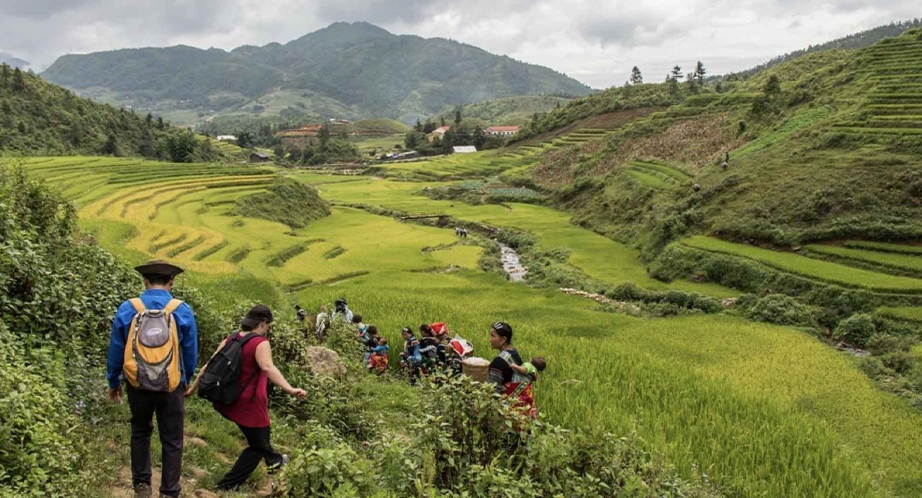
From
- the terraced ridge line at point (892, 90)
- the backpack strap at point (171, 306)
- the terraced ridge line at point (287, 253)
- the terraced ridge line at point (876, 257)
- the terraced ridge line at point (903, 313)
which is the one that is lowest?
the terraced ridge line at point (903, 313)

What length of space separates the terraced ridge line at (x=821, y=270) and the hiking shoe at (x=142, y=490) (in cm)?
2055

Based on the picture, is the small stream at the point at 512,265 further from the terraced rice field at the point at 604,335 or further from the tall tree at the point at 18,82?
the tall tree at the point at 18,82

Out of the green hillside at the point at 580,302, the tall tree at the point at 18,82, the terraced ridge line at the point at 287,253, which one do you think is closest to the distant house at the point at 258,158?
the tall tree at the point at 18,82

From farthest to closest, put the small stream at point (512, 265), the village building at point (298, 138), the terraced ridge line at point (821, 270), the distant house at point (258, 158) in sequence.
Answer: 1. the village building at point (298, 138)
2. the distant house at point (258, 158)
3. the small stream at point (512, 265)
4. the terraced ridge line at point (821, 270)

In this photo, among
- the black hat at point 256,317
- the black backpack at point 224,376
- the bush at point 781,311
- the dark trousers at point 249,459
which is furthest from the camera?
the bush at point 781,311

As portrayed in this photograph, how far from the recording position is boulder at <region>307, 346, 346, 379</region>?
28.0 feet

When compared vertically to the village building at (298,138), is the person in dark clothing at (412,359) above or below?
below

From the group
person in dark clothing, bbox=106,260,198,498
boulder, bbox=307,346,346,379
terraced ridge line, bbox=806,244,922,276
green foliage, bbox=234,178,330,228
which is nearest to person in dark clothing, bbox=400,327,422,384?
boulder, bbox=307,346,346,379

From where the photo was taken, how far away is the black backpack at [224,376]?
5.09 metres

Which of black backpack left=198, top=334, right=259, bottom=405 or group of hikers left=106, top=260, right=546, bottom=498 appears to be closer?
group of hikers left=106, top=260, right=546, bottom=498

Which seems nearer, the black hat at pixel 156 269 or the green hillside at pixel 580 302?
the black hat at pixel 156 269

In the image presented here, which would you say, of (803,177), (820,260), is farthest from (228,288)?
(803,177)

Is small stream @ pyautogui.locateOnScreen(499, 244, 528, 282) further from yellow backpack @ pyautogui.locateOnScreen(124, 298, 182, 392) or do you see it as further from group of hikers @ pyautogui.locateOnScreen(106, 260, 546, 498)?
yellow backpack @ pyautogui.locateOnScreen(124, 298, 182, 392)

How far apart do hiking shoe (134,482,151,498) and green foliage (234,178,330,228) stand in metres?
33.7
